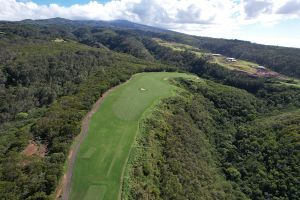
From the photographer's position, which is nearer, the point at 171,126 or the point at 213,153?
the point at 171,126

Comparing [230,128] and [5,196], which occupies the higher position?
[5,196]

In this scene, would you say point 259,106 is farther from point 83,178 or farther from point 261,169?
point 83,178

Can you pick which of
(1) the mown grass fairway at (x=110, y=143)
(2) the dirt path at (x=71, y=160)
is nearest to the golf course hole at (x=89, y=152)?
(1) the mown grass fairway at (x=110, y=143)

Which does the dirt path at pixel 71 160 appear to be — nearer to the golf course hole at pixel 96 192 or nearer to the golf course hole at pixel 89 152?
the golf course hole at pixel 89 152

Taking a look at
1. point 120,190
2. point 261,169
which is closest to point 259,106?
point 261,169

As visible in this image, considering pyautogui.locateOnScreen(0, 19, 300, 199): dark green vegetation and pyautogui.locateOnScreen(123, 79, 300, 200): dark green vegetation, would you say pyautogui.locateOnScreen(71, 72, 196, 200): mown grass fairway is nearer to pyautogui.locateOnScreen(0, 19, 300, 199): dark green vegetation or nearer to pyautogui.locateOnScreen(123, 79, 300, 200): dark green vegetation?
pyautogui.locateOnScreen(123, 79, 300, 200): dark green vegetation

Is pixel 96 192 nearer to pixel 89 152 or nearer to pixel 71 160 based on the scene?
pixel 71 160

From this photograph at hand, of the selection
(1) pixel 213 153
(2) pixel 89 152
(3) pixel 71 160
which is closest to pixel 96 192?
(3) pixel 71 160
